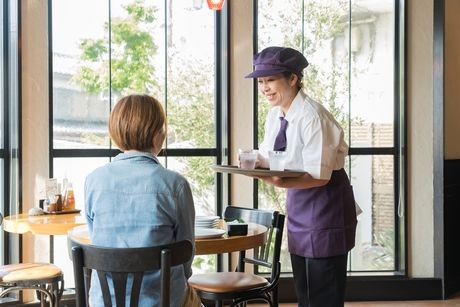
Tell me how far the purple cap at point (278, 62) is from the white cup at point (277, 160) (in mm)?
326

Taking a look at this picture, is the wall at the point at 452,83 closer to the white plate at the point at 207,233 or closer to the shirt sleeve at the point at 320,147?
the shirt sleeve at the point at 320,147

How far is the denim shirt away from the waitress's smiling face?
739 millimetres

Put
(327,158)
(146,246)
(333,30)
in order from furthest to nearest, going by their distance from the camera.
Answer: (333,30)
(327,158)
(146,246)

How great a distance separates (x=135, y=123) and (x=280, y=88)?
0.77m

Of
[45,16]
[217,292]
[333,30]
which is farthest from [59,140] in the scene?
[333,30]

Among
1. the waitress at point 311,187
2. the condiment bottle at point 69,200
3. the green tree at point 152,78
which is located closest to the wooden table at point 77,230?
the condiment bottle at point 69,200

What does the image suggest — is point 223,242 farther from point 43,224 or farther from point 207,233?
point 43,224

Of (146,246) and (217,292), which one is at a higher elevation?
(146,246)

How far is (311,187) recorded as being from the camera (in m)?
2.39

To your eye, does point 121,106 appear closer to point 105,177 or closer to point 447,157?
point 105,177

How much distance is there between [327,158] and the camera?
7.64 feet

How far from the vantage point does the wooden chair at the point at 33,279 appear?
323 cm

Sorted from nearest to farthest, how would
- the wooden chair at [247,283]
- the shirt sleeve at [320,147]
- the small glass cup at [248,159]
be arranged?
the shirt sleeve at [320,147] < the small glass cup at [248,159] < the wooden chair at [247,283]

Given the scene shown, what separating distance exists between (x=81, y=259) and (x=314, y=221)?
94cm
